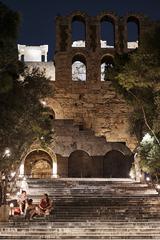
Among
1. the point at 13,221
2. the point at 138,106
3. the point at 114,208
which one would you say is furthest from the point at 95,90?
the point at 13,221

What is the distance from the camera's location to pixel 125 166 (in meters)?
36.1

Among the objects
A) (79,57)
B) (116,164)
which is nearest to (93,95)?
(79,57)

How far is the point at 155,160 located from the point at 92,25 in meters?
19.4

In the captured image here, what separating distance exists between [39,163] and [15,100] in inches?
620

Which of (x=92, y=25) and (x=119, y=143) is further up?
(x=92, y=25)

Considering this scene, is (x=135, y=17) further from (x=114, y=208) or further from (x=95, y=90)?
(x=114, y=208)

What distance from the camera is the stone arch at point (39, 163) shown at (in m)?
34.8

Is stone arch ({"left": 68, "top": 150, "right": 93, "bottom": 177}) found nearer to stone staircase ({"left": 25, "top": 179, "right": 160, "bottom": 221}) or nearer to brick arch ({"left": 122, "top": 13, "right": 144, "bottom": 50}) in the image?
stone staircase ({"left": 25, "top": 179, "right": 160, "bottom": 221})

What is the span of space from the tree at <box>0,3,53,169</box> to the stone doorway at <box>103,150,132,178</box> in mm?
8776

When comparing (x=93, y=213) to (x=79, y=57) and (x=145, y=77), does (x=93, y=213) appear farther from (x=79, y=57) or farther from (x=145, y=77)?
(x=79, y=57)

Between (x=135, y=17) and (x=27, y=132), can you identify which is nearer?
(x=27, y=132)

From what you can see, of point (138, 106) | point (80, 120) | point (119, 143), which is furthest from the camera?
point (80, 120)

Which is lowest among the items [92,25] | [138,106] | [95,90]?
[138,106]

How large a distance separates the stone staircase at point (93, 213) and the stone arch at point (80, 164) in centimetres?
742
